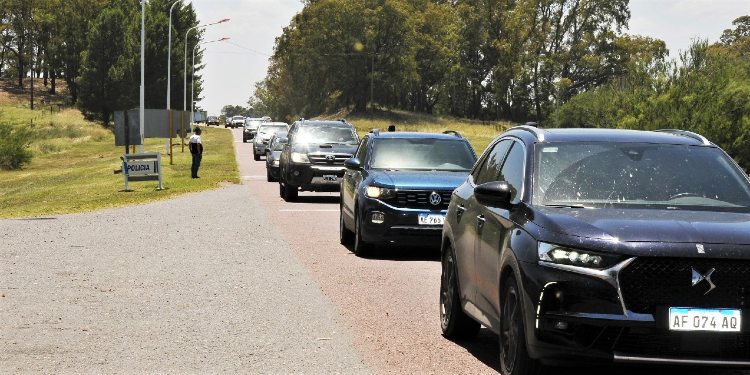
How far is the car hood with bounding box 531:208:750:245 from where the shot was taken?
6340 mm

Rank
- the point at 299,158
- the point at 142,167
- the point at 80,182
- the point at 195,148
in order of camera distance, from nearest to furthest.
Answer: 1. the point at 299,158
2. the point at 142,167
3. the point at 195,148
4. the point at 80,182

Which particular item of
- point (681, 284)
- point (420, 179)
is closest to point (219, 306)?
point (420, 179)

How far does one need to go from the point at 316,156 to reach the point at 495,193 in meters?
20.3

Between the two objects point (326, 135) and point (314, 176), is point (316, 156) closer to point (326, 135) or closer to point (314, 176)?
point (314, 176)

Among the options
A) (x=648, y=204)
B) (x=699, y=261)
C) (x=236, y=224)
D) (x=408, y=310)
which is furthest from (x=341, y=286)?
(x=236, y=224)

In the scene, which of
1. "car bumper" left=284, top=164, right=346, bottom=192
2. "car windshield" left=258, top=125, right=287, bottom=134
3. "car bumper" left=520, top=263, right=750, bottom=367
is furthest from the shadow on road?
"car windshield" left=258, top=125, right=287, bottom=134

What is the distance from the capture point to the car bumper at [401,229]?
1514cm

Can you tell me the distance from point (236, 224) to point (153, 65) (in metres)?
90.9

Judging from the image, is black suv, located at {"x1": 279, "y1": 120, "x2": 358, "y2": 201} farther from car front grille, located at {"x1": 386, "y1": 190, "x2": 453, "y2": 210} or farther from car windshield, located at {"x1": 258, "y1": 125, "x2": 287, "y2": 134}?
car windshield, located at {"x1": 258, "y1": 125, "x2": 287, "y2": 134}

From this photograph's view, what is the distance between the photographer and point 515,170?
25.8ft

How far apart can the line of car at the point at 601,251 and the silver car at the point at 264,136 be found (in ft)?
155

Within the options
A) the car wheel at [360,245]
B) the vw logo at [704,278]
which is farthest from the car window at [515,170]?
the car wheel at [360,245]

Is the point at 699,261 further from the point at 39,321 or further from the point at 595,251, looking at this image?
the point at 39,321

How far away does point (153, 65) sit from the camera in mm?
109188
